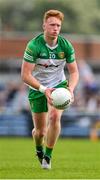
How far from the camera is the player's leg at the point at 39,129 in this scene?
489 inches

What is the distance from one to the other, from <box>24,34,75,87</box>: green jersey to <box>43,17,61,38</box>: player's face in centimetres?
20

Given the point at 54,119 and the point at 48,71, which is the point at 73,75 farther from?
the point at 54,119

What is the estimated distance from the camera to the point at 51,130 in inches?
478

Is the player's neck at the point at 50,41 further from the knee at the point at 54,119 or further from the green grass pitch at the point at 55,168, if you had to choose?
the green grass pitch at the point at 55,168

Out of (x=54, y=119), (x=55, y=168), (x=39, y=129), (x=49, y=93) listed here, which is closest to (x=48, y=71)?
(x=49, y=93)

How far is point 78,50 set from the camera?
45812mm

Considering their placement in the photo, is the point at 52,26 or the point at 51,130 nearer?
the point at 52,26

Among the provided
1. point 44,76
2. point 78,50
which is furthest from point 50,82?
point 78,50

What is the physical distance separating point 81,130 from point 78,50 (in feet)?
61.4

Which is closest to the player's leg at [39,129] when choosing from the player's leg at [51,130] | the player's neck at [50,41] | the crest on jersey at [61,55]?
the player's leg at [51,130]

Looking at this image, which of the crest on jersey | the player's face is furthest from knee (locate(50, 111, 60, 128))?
the player's face

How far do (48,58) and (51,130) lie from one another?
3.49 feet

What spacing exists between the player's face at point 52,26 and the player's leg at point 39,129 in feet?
4.24

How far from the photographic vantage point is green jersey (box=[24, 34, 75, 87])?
11.9 metres
